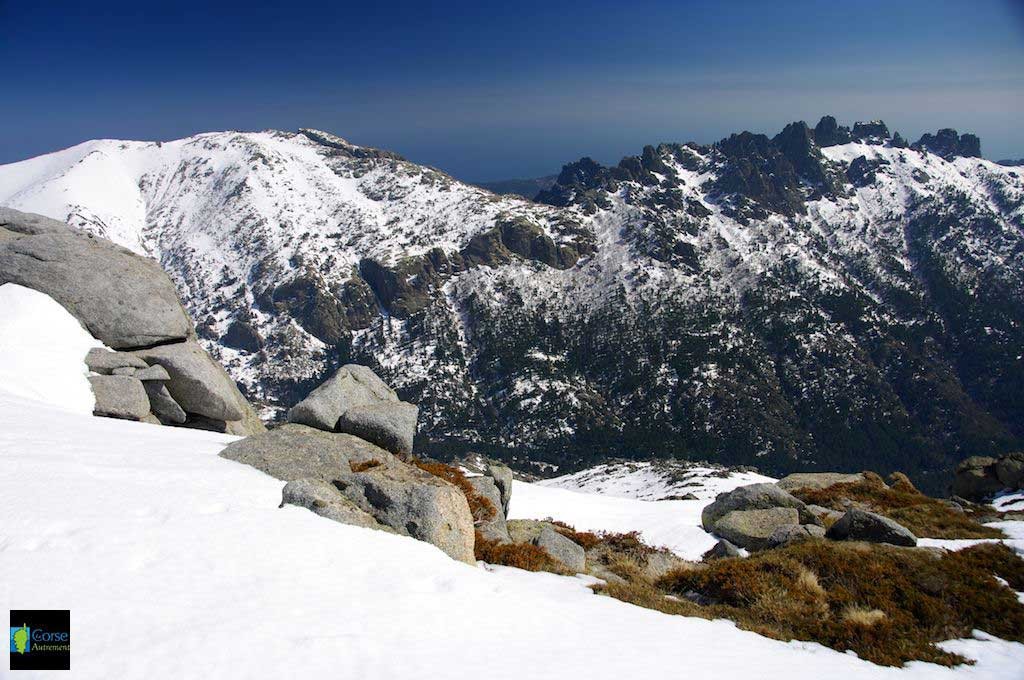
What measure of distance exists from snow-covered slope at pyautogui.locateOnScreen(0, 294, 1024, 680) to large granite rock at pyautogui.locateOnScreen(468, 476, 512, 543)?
3.07 metres

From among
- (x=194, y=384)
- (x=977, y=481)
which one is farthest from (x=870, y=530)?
(x=977, y=481)

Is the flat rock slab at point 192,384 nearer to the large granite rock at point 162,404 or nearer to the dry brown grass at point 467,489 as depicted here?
the large granite rock at point 162,404

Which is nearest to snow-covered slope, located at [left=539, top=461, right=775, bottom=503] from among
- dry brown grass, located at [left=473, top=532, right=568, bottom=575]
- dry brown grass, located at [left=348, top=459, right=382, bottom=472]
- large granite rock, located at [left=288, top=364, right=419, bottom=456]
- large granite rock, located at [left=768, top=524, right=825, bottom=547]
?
large granite rock, located at [left=768, top=524, right=825, bottom=547]

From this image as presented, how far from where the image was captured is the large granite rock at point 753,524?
89.2 feet

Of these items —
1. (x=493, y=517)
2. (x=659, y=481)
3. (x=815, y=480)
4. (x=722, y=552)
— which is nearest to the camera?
(x=493, y=517)

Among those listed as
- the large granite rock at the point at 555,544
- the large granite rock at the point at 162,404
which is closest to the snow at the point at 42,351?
the large granite rock at the point at 162,404

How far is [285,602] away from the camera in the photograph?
10570mm

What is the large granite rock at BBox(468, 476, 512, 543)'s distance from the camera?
19141 mm

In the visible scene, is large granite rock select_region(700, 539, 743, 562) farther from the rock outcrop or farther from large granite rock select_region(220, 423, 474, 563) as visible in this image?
large granite rock select_region(220, 423, 474, 563)

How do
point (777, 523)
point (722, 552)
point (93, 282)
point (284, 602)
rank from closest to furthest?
1. point (284, 602)
2. point (722, 552)
3. point (777, 523)
4. point (93, 282)

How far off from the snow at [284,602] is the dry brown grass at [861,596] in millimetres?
594

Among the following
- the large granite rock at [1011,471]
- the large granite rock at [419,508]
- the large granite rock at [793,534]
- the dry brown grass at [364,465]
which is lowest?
the large granite rock at [1011,471]

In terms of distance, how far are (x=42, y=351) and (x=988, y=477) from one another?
70943mm

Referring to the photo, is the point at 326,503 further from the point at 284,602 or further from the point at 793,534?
the point at 793,534
